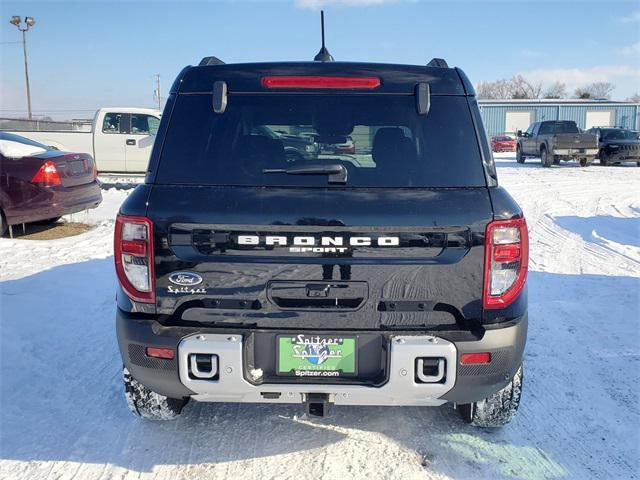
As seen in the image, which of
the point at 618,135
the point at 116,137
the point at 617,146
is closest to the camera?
the point at 116,137

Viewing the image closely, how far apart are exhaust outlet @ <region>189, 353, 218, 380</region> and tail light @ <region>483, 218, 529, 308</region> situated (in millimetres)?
1313

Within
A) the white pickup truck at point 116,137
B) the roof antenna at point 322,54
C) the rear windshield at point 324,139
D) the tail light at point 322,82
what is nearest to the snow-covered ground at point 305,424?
the rear windshield at point 324,139

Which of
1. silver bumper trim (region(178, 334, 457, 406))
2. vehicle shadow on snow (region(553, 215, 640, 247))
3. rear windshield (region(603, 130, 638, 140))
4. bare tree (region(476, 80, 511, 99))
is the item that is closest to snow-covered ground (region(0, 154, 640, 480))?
silver bumper trim (region(178, 334, 457, 406))

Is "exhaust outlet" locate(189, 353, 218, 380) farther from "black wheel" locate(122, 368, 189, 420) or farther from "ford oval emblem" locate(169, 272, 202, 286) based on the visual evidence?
"black wheel" locate(122, 368, 189, 420)

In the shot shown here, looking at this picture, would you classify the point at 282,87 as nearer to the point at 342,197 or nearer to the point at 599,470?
the point at 342,197

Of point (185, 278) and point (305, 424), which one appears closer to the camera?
point (185, 278)

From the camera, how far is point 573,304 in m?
5.59

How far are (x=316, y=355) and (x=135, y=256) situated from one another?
0.99m

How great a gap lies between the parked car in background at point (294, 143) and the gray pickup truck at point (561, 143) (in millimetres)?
20103

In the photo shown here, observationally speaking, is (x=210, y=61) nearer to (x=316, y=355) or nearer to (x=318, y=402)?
(x=316, y=355)

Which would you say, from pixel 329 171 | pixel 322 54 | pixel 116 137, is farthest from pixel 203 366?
pixel 116 137

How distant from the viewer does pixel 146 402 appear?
3.16 metres

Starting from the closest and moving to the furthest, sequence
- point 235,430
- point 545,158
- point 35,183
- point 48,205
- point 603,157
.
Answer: point 235,430 < point 35,183 < point 48,205 < point 545,158 < point 603,157

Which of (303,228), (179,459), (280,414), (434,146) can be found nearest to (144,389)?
(179,459)
